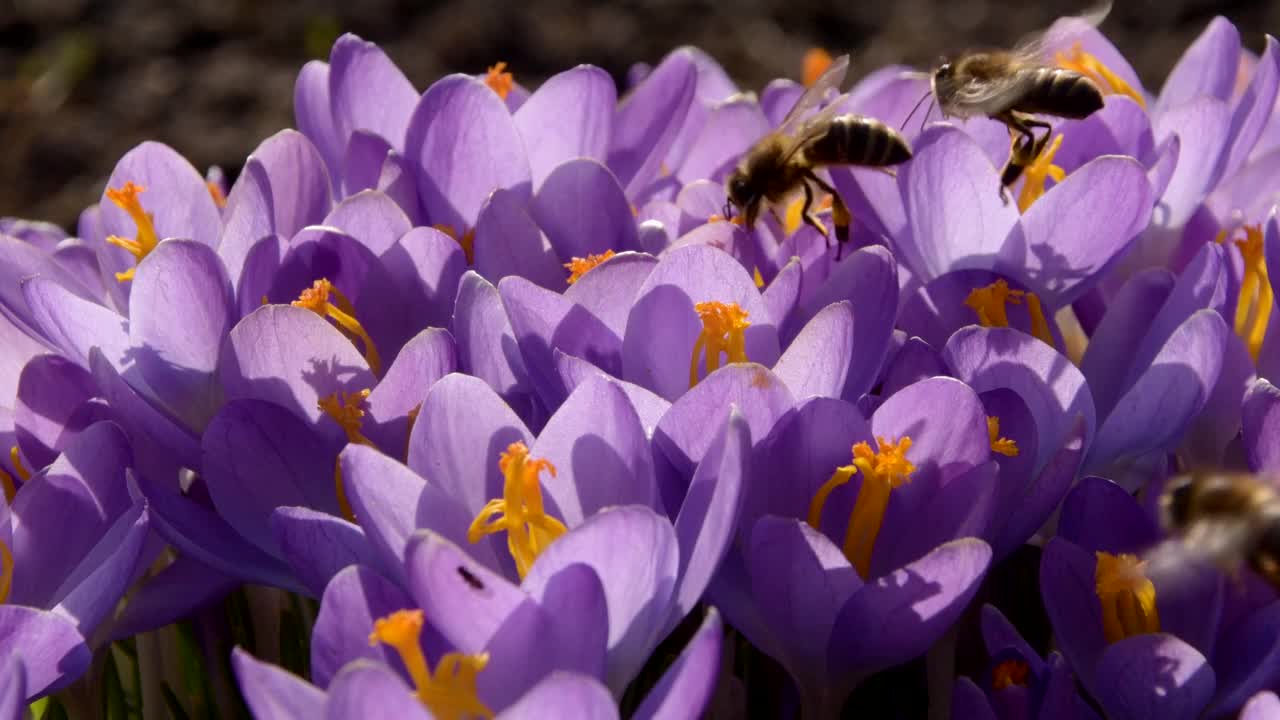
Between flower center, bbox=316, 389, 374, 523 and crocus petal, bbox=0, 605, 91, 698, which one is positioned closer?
crocus petal, bbox=0, 605, 91, 698

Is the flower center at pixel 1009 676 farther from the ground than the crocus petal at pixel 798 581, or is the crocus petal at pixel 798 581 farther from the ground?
the crocus petal at pixel 798 581

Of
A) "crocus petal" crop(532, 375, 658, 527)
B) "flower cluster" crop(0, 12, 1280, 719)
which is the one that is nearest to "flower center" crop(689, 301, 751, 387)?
"flower cluster" crop(0, 12, 1280, 719)

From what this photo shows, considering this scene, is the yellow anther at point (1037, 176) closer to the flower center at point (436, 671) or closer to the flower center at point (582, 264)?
the flower center at point (582, 264)

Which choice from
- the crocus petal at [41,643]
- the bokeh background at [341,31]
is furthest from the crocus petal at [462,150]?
the bokeh background at [341,31]

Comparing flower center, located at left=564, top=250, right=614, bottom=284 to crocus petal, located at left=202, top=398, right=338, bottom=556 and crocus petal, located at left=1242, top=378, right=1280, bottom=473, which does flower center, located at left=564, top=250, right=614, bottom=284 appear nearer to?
crocus petal, located at left=202, top=398, right=338, bottom=556

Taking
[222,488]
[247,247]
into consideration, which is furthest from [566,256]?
[222,488]

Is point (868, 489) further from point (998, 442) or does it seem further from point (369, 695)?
point (369, 695)
